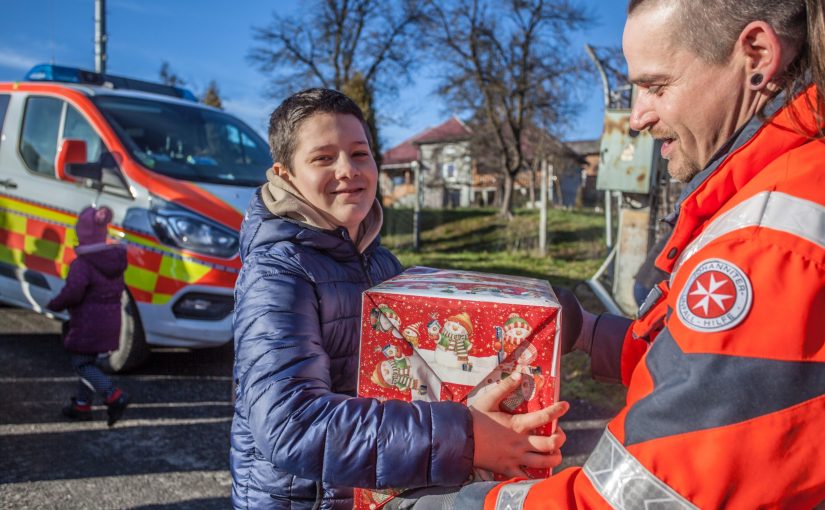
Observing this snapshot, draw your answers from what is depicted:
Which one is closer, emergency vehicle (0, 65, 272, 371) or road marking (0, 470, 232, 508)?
road marking (0, 470, 232, 508)

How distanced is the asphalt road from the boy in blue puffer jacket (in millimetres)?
2024

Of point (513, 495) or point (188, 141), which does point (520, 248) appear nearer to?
→ point (188, 141)

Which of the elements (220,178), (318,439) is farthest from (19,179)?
(318,439)

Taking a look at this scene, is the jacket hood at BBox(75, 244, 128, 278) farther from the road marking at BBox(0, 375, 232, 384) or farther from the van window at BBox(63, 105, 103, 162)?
the van window at BBox(63, 105, 103, 162)

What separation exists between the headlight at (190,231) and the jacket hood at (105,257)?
1.19 ft

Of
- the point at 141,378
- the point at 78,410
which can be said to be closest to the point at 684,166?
the point at 78,410

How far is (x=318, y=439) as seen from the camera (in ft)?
4.25

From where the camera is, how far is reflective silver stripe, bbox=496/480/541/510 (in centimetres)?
109

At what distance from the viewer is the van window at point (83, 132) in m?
5.38

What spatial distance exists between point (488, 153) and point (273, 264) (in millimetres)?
27949

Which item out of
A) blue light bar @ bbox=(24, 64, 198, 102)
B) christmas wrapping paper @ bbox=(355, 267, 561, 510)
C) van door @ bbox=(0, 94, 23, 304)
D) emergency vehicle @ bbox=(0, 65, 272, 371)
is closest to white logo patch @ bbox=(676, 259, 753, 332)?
christmas wrapping paper @ bbox=(355, 267, 561, 510)

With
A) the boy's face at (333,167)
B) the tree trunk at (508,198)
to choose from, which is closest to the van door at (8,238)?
the boy's face at (333,167)

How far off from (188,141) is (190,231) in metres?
1.27

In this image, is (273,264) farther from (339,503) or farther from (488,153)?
(488,153)
